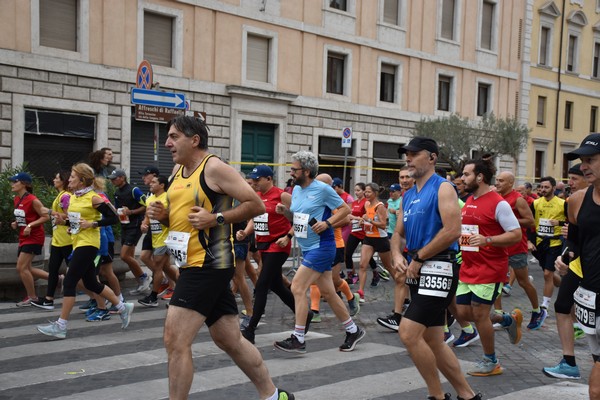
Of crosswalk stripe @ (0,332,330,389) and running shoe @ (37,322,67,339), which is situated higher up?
running shoe @ (37,322,67,339)

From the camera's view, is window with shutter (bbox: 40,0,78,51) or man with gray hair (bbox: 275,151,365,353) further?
window with shutter (bbox: 40,0,78,51)

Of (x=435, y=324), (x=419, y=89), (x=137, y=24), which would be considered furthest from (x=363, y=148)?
(x=435, y=324)

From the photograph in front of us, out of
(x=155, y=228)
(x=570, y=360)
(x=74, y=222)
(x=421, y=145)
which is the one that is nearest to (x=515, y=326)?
(x=570, y=360)

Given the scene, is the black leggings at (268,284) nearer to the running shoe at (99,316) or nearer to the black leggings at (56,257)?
the running shoe at (99,316)

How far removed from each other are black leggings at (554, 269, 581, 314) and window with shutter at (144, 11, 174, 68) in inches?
670

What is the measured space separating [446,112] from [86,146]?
54.5 ft

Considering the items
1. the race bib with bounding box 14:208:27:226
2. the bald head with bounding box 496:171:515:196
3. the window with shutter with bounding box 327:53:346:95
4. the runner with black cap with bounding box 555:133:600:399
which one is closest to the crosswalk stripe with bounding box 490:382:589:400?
the runner with black cap with bounding box 555:133:600:399

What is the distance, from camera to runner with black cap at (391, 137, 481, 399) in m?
4.66

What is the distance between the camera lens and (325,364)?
258 inches

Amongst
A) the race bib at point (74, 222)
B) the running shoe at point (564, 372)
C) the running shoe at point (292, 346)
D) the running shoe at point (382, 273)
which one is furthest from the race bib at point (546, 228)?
the race bib at point (74, 222)

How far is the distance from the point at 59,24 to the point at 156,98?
8677mm

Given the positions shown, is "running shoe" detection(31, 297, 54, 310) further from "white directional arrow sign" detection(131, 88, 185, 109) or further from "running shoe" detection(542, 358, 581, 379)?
"running shoe" detection(542, 358, 581, 379)

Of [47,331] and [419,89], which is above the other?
[419,89]

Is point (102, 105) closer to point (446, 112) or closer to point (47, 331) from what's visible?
point (47, 331)
